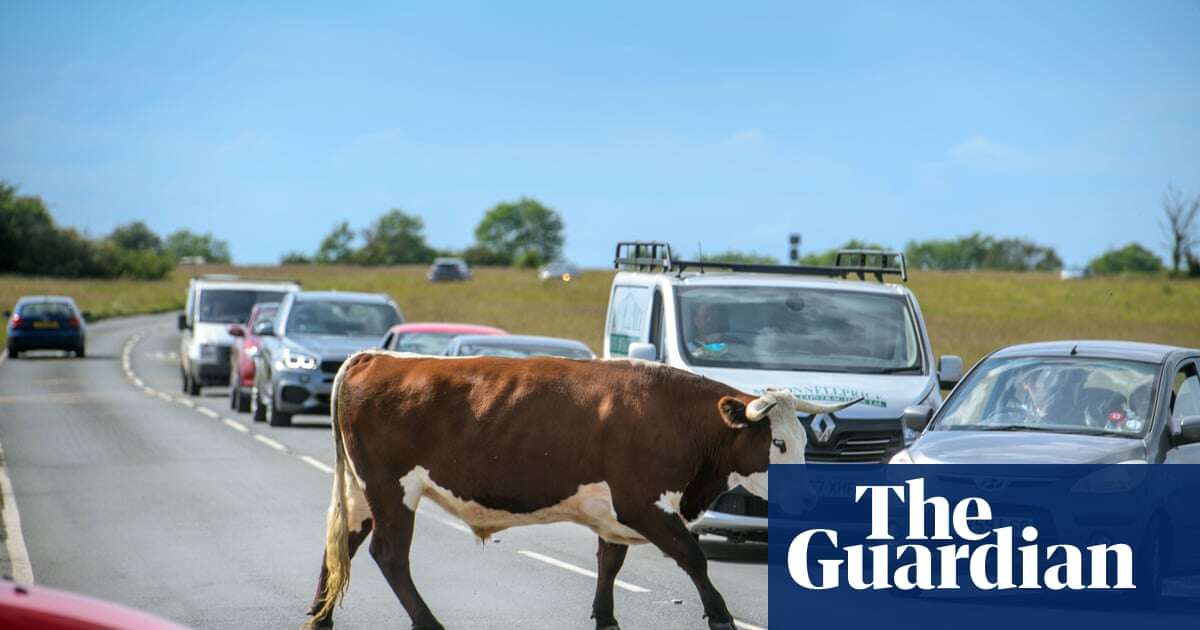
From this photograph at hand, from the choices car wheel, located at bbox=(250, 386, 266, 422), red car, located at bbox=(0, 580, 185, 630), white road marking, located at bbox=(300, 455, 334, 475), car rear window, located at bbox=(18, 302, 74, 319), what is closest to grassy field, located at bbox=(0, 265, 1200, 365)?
car rear window, located at bbox=(18, 302, 74, 319)

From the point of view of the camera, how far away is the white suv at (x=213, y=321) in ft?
110

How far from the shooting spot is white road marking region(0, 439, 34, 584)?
11297 millimetres

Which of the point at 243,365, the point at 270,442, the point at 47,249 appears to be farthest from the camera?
the point at 47,249

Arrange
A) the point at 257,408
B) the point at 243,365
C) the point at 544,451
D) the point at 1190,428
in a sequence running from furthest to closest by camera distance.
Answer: the point at 243,365 → the point at 257,408 → the point at 1190,428 → the point at 544,451

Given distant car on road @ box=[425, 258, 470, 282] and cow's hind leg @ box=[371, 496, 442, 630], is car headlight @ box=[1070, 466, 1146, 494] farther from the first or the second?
distant car on road @ box=[425, 258, 470, 282]

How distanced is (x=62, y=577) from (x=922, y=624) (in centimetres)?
546

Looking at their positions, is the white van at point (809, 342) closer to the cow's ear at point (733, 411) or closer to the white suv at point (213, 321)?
the cow's ear at point (733, 411)

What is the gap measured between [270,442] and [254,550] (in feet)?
34.2

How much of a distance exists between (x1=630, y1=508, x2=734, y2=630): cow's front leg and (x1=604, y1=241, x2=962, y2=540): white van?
4.02 metres

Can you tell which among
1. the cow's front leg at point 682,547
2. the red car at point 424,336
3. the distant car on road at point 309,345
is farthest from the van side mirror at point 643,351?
the distant car on road at point 309,345

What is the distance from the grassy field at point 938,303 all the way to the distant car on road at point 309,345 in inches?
752

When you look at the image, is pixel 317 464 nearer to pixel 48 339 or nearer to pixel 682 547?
pixel 682 547

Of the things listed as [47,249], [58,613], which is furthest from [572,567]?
[47,249]

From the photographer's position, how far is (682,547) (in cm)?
870
